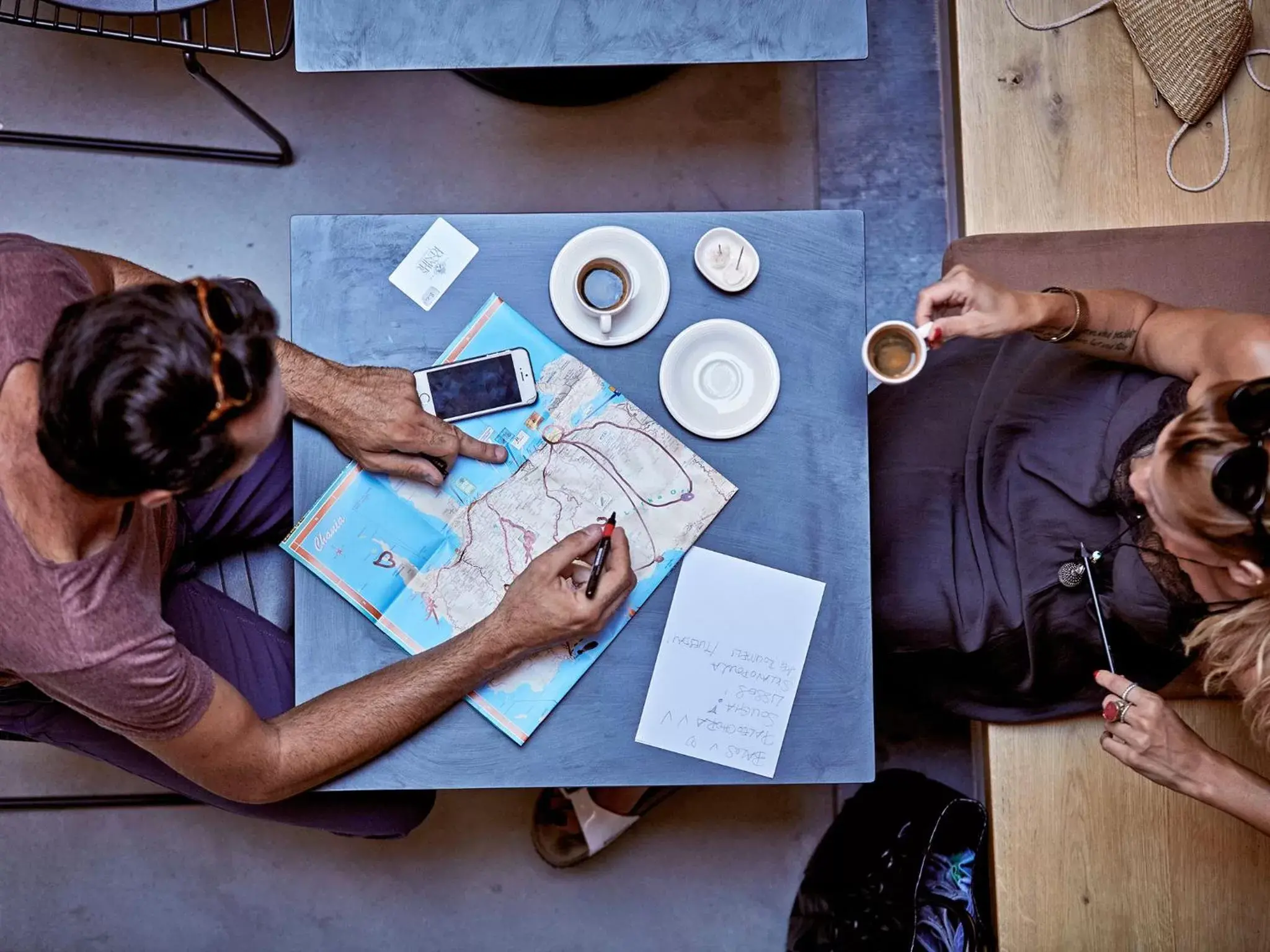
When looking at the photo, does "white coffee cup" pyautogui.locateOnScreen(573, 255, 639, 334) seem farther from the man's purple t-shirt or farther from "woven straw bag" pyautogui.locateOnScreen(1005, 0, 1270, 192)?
"woven straw bag" pyautogui.locateOnScreen(1005, 0, 1270, 192)

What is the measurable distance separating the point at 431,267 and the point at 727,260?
0.42 metres

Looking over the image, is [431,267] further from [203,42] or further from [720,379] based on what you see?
[203,42]

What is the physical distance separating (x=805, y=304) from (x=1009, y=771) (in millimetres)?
865

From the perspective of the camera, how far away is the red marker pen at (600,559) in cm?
132

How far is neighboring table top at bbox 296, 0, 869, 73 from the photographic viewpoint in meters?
1.52

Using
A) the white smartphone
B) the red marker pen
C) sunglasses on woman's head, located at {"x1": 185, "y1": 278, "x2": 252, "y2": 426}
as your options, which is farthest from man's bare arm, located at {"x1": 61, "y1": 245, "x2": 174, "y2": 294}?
the red marker pen

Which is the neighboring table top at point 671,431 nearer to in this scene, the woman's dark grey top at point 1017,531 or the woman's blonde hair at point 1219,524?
the woman's dark grey top at point 1017,531

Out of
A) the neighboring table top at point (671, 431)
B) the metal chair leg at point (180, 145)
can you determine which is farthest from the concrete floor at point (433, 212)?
the neighboring table top at point (671, 431)

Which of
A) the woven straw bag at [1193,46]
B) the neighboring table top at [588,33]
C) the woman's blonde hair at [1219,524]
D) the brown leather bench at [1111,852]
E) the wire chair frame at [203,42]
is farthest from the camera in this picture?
the wire chair frame at [203,42]

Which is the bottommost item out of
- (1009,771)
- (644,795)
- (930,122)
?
(644,795)

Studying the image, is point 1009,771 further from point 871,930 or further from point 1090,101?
point 1090,101

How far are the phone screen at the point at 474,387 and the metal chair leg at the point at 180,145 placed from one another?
105 centimetres

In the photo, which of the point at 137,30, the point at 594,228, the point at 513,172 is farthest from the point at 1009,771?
the point at 137,30

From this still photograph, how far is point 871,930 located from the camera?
1710mm
